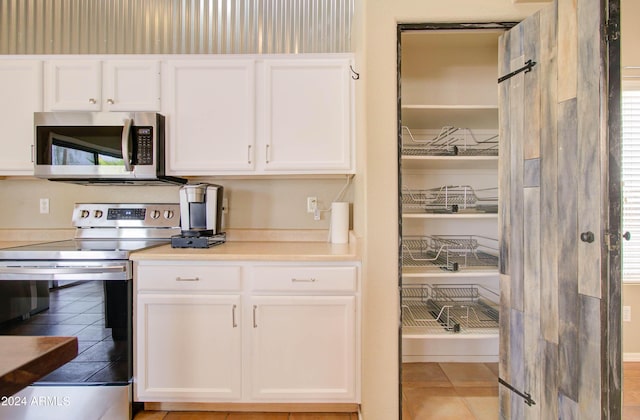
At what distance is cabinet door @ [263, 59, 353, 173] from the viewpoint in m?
2.06

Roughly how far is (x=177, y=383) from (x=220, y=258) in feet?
2.37

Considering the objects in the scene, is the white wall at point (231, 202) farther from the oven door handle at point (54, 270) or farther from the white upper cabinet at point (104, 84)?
the oven door handle at point (54, 270)

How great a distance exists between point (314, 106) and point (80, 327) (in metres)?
1.82

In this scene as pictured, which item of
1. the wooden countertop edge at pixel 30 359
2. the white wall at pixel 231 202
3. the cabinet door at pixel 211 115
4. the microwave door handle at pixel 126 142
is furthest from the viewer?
the white wall at pixel 231 202

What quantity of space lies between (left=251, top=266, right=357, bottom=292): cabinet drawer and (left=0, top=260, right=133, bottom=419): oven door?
2.37ft

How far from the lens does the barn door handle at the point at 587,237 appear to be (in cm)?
110

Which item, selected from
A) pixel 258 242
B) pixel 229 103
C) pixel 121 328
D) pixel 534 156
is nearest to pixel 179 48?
pixel 229 103

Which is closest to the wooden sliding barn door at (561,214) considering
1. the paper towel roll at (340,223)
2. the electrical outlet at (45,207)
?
the paper towel roll at (340,223)

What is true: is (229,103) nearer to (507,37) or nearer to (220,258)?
(220,258)

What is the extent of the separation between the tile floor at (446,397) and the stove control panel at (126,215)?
119 centimetres

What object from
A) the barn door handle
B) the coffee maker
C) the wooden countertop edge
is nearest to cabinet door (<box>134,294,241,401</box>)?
the coffee maker

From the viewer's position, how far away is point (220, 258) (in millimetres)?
1743

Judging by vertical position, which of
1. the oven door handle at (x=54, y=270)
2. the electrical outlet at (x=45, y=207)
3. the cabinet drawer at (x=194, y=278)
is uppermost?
the electrical outlet at (x=45, y=207)

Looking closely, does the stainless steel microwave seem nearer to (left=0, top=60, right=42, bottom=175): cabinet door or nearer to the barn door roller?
(left=0, top=60, right=42, bottom=175): cabinet door
